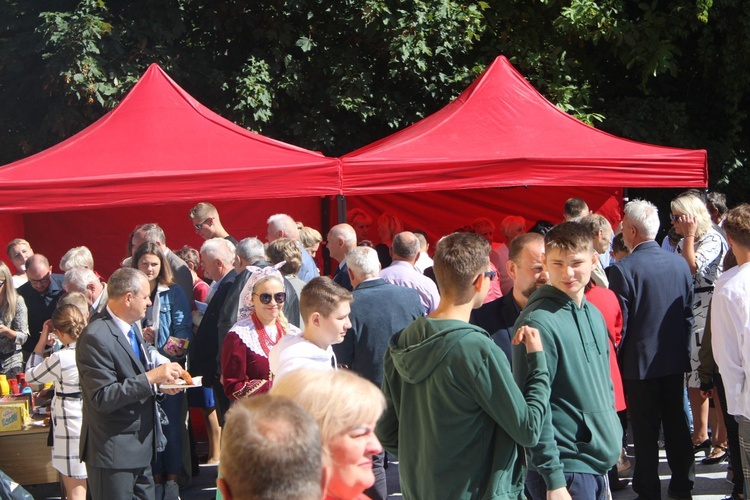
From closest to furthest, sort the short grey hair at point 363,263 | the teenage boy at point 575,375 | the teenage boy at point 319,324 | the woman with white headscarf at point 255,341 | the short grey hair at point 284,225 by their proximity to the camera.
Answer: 1. the teenage boy at point 575,375
2. the teenage boy at point 319,324
3. the woman with white headscarf at point 255,341
4. the short grey hair at point 363,263
5. the short grey hair at point 284,225

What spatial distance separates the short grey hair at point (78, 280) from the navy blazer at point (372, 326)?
2105 mm

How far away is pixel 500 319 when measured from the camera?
4.86 meters

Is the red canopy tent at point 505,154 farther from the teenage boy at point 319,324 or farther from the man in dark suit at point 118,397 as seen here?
the teenage boy at point 319,324

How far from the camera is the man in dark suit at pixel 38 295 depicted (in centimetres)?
754

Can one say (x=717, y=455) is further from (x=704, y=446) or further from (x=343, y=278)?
(x=343, y=278)

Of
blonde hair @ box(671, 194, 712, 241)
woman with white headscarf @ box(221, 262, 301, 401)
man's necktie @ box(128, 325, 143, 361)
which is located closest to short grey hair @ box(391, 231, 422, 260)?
woman with white headscarf @ box(221, 262, 301, 401)

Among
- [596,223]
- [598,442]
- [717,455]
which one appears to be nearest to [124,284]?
[598,442]

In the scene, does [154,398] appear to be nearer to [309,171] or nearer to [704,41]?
[309,171]

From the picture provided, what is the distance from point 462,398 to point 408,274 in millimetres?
3367

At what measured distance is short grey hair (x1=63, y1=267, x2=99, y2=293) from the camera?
21.9 ft

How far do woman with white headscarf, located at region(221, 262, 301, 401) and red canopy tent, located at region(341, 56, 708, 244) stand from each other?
89.7 inches

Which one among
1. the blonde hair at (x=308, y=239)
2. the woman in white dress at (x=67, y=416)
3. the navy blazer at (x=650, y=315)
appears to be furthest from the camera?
the blonde hair at (x=308, y=239)

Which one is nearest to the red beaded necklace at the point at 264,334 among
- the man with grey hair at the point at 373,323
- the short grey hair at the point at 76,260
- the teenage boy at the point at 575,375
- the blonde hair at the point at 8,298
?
the man with grey hair at the point at 373,323

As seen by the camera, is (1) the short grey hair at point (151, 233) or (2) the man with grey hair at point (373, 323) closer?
(2) the man with grey hair at point (373, 323)
